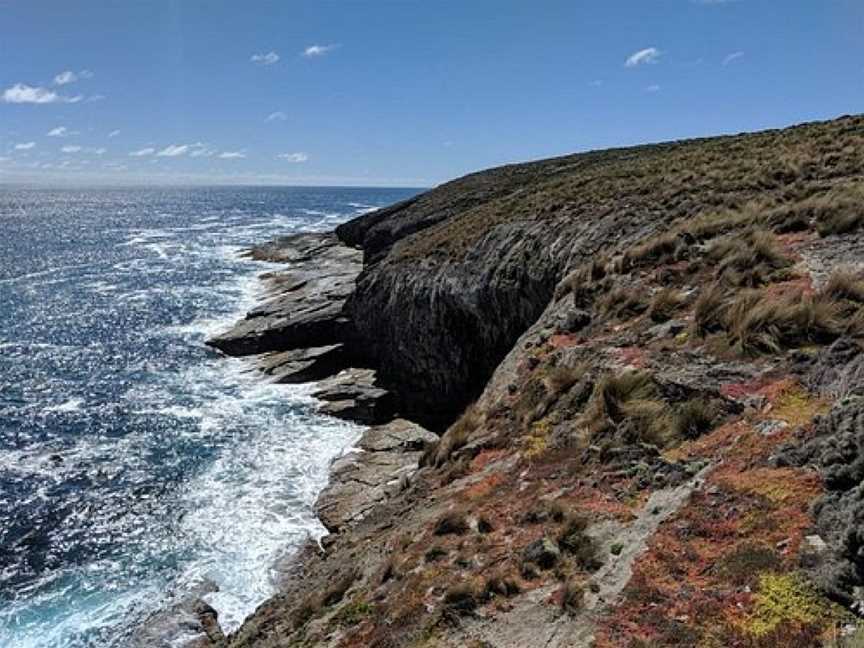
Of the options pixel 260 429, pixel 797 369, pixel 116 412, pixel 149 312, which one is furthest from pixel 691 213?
pixel 149 312

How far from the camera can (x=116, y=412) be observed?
3809 cm

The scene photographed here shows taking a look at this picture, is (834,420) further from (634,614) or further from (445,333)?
(445,333)

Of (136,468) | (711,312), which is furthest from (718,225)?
(136,468)

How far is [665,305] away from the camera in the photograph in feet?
53.8

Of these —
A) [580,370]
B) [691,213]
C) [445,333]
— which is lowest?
[445,333]

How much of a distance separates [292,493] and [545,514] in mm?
19295

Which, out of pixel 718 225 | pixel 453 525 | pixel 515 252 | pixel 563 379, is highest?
pixel 718 225

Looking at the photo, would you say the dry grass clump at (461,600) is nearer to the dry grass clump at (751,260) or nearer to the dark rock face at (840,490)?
the dark rock face at (840,490)

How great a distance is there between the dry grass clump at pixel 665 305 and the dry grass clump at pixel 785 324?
Result: 2663mm

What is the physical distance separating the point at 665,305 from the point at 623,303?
1586 mm

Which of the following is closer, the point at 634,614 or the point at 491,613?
the point at 634,614

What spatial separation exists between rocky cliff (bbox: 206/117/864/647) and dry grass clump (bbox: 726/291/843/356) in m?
0.04

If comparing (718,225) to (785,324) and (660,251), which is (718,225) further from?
(785,324)

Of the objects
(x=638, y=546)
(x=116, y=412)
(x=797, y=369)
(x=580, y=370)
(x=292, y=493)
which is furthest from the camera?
(x=116, y=412)
